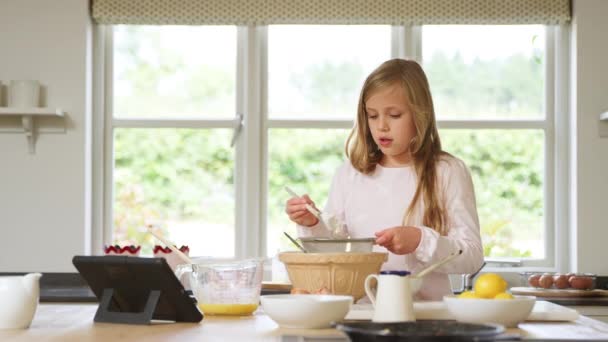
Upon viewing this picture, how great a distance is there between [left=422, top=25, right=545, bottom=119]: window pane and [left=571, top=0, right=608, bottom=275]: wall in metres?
0.25

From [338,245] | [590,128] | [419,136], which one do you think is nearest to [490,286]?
[338,245]

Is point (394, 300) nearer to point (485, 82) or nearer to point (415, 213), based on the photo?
point (415, 213)

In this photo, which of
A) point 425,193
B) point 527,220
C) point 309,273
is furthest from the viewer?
point 527,220

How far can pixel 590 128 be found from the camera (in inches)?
174

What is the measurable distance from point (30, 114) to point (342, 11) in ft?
4.91

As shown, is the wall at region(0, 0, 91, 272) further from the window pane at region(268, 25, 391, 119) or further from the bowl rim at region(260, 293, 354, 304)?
the bowl rim at region(260, 293, 354, 304)

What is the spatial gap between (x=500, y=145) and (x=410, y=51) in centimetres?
63

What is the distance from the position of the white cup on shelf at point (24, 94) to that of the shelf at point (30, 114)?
0.03 metres

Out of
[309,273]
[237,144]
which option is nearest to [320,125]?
[237,144]

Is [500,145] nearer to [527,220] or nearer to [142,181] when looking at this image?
[527,220]

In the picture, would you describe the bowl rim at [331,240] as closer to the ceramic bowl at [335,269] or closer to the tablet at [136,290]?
the ceramic bowl at [335,269]

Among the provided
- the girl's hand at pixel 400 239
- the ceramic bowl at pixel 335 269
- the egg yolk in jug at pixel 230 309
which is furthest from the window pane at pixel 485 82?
the egg yolk in jug at pixel 230 309

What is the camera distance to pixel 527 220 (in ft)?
15.2

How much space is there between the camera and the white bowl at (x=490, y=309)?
186cm
